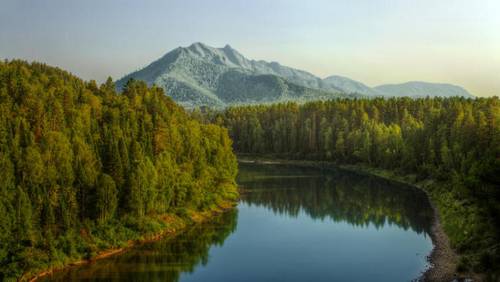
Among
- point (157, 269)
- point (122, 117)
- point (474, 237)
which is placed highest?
point (122, 117)

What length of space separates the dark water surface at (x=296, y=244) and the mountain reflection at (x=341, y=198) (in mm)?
176

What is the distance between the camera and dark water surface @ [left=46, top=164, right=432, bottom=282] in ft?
165

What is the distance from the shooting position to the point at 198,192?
74.8 metres

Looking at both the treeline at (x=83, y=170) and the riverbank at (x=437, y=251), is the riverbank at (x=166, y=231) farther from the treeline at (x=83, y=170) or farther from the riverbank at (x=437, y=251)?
the riverbank at (x=437, y=251)

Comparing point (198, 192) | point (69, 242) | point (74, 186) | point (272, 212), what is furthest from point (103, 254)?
point (272, 212)

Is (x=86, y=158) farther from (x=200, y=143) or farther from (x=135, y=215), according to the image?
(x=200, y=143)

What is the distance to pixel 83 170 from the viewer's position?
181 feet

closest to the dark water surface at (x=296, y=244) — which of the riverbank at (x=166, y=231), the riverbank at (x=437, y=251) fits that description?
the riverbank at (x=166, y=231)

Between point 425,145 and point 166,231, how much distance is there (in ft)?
221

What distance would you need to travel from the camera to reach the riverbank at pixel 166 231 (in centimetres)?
4772

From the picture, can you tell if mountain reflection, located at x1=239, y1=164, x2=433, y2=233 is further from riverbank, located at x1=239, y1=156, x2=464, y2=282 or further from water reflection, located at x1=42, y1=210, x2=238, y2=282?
water reflection, located at x1=42, y1=210, x2=238, y2=282

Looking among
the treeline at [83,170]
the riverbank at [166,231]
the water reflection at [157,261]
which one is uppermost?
the treeline at [83,170]

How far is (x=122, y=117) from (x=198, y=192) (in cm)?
1560

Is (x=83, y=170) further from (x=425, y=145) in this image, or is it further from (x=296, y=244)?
(x=425, y=145)
